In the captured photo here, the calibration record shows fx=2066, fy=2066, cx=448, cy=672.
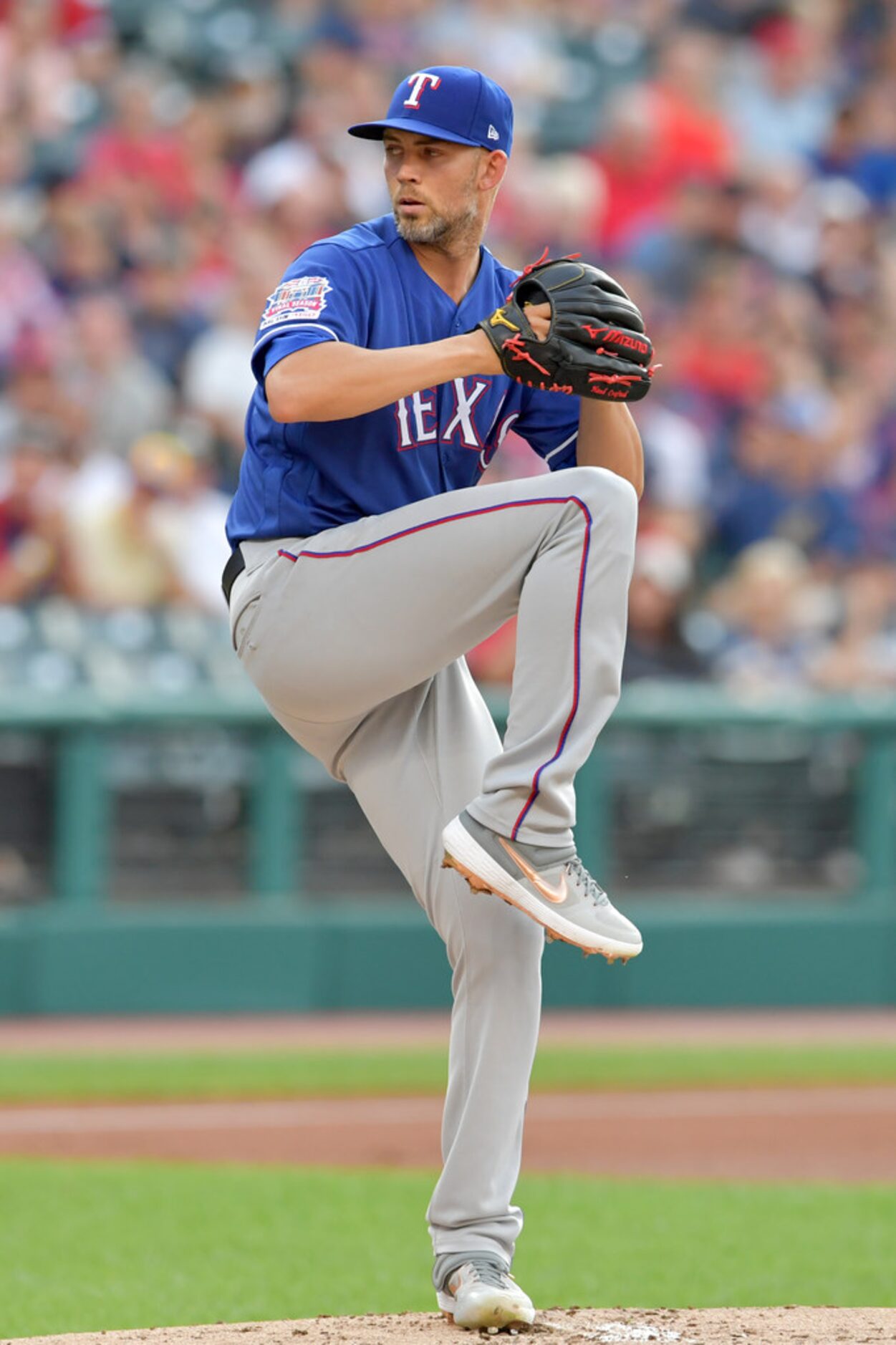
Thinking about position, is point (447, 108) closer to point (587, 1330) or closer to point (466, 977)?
point (466, 977)

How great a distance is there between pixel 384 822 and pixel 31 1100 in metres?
4.07

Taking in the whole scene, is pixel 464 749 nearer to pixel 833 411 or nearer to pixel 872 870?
pixel 872 870

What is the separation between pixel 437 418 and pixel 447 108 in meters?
0.51

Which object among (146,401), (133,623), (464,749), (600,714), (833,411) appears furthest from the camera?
(833,411)

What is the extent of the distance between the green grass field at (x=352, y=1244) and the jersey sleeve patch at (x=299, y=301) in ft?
6.52

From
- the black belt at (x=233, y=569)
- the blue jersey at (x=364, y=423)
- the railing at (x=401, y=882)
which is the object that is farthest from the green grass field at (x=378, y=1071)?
the blue jersey at (x=364, y=423)

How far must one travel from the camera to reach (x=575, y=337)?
3.29 m

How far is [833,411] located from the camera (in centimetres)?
1120

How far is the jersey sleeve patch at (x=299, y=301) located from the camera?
3.35m

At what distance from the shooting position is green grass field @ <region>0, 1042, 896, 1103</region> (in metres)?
7.44

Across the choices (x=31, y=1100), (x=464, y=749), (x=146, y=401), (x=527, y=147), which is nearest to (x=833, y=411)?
(x=527, y=147)

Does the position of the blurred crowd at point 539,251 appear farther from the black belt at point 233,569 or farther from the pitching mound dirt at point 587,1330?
the pitching mound dirt at point 587,1330

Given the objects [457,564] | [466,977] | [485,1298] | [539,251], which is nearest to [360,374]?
[457,564]

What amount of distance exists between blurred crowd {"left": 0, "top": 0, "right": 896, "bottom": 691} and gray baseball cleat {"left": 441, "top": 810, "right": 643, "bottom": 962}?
18.0 feet
